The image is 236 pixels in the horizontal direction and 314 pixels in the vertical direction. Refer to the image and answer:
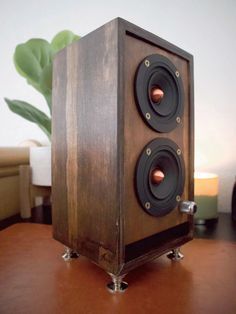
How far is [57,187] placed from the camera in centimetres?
56

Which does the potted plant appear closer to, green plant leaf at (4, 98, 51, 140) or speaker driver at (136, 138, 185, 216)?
green plant leaf at (4, 98, 51, 140)

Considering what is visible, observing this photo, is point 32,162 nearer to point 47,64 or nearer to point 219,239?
point 47,64

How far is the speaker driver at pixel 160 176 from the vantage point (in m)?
0.45

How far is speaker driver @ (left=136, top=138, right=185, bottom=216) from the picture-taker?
17.6 inches

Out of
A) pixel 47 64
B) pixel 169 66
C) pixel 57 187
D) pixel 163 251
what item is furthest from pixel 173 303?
pixel 47 64

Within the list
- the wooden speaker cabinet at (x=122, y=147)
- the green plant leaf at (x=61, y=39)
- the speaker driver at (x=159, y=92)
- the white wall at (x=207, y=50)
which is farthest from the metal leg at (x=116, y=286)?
the green plant leaf at (x=61, y=39)

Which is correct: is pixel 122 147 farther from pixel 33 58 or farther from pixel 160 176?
pixel 33 58

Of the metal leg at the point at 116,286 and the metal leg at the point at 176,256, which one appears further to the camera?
the metal leg at the point at 176,256

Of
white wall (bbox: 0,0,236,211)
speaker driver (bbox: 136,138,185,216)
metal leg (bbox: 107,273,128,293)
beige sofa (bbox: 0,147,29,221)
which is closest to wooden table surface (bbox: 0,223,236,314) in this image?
metal leg (bbox: 107,273,128,293)

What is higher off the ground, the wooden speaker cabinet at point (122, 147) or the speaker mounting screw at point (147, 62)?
the speaker mounting screw at point (147, 62)

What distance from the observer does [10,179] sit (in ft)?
2.89

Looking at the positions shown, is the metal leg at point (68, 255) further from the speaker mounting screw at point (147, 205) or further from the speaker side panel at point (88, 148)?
the speaker mounting screw at point (147, 205)

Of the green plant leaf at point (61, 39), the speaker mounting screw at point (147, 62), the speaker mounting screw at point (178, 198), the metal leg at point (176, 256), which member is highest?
the green plant leaf at point (61, 39)

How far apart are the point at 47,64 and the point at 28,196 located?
47 cm
